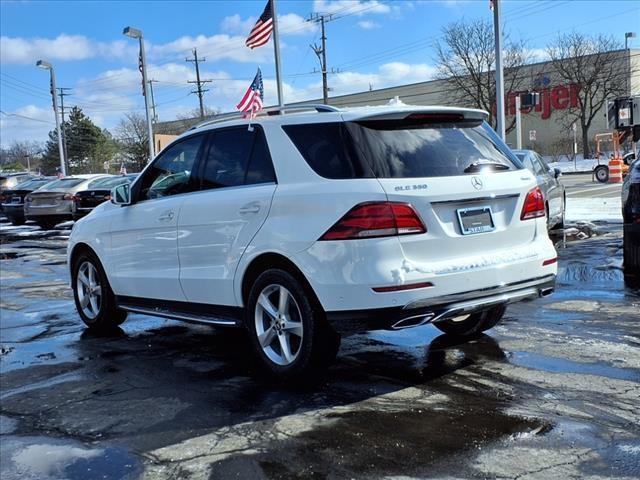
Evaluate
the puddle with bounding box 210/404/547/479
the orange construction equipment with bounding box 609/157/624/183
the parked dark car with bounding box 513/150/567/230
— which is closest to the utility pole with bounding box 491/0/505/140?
the parked dark car with bounding box 513/150/567/230

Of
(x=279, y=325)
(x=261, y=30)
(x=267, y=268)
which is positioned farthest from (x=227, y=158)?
(x=261, y=30)

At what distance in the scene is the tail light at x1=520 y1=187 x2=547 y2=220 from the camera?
474 centimetres

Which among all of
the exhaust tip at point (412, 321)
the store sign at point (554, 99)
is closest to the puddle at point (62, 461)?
the exhaust tip at point (412, 321)

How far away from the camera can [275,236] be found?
14.7ft

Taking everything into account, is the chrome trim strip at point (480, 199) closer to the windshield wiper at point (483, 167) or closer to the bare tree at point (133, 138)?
the windshield wiper at point (483, 167)

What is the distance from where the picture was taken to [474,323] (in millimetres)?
5645

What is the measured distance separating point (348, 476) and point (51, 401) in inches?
98.7

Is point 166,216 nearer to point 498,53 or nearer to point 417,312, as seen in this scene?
point 417,312

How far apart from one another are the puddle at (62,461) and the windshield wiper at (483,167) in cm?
279

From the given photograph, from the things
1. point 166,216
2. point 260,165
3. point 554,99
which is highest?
point 554,99

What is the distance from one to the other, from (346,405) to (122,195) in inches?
126

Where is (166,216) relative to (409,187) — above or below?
below

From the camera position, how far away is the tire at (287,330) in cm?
441

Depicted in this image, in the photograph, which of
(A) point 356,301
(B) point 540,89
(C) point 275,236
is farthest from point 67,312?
(B) point 540,89
